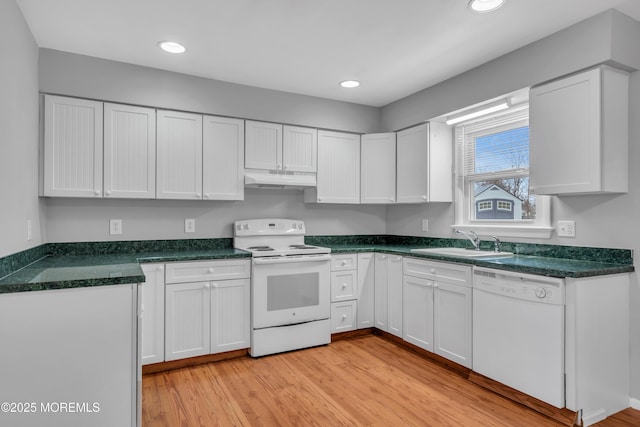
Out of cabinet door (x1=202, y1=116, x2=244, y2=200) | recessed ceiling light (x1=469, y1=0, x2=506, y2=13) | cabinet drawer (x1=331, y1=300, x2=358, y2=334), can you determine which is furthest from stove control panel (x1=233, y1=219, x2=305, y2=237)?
recessed ceiling light (x1=469, y1=0, x2=506, y2=13)

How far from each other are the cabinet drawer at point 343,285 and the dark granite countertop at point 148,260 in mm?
227

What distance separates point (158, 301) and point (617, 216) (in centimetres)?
318

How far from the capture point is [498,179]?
10.7 feet

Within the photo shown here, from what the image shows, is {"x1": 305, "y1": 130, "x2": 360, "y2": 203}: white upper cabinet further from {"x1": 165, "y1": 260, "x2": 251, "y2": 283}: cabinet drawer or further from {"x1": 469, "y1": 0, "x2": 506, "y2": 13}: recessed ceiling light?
{"x1": 469, "y1": 0, "x2": 506, "y2": 13}: recessed ceiling light

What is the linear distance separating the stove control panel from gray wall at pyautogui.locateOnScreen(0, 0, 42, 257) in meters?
1.54

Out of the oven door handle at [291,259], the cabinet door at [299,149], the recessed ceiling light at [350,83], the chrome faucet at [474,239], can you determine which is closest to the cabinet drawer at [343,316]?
the oven door handle at [291,259]

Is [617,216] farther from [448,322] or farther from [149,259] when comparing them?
[149,259]

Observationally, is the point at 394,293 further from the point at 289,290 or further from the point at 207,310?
the point at 207,310

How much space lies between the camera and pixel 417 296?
3174 mm

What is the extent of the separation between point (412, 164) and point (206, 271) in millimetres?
2206

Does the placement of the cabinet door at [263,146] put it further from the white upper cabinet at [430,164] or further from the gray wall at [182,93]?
the white upper cabinet at [430,164]

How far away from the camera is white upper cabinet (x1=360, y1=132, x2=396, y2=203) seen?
3990 mm

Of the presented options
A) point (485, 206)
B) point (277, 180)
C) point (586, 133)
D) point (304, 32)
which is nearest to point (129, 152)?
point (277, 180)

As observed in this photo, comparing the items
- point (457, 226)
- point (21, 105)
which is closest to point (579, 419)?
point (457, 226)
